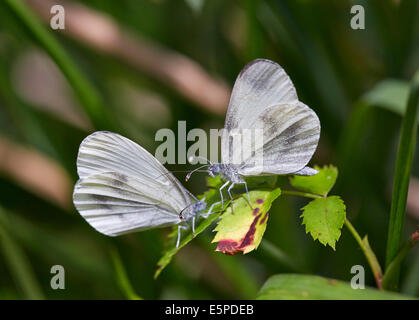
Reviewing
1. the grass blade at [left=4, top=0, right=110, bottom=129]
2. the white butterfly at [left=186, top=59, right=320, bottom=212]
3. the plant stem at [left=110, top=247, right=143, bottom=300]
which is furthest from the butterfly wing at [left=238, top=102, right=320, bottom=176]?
the grass blade at [left=4, top=0, right=110, bottom=129]

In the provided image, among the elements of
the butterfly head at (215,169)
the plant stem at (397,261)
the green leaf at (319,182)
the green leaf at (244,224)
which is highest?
the butterfly head at (215,169)

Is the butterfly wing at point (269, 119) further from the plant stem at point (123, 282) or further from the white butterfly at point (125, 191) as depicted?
the plant stem at point (123, 282)

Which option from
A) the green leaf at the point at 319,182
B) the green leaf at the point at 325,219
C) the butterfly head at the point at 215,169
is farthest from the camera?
the butterfly head at the point at 215,169

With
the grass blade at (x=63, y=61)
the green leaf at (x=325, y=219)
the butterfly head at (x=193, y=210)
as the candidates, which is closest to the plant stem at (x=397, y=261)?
the green leaf at (x=325, y=219)
